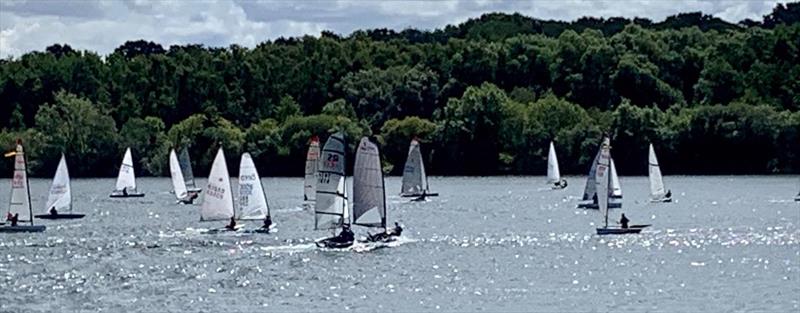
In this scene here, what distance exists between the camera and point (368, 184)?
6962cm

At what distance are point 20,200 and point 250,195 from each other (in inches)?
403

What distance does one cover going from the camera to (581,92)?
183 meters

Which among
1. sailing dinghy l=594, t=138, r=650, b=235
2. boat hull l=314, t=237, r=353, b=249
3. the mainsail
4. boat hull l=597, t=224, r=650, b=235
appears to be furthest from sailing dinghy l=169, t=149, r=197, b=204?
boat hull l=314, t=237, r=353, b=249

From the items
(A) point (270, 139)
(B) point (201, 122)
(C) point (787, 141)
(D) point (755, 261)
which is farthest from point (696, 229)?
(B) point (201, 122)

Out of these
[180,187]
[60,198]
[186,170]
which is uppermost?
[186,170]

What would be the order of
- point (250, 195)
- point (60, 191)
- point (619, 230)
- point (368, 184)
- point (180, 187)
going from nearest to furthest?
point (368, 184)
point (619, 230)
point (250, 195)
point (60, 191)
point (180, 187)

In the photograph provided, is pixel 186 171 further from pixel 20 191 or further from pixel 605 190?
pixel 605 190

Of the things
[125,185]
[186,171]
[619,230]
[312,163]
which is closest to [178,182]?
[186,171]

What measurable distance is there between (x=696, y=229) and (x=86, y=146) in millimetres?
115792

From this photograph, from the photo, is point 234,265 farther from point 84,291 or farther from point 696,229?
point 696,229

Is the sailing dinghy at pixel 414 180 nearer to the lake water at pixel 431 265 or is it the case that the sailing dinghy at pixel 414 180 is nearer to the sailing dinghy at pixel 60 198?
the lake water at pixel 431 265

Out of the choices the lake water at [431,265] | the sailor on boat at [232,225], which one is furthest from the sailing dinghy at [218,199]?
the lake water at [431,265]

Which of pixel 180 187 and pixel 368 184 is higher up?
pixel 368 184

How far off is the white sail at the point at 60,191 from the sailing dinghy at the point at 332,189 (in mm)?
22127
